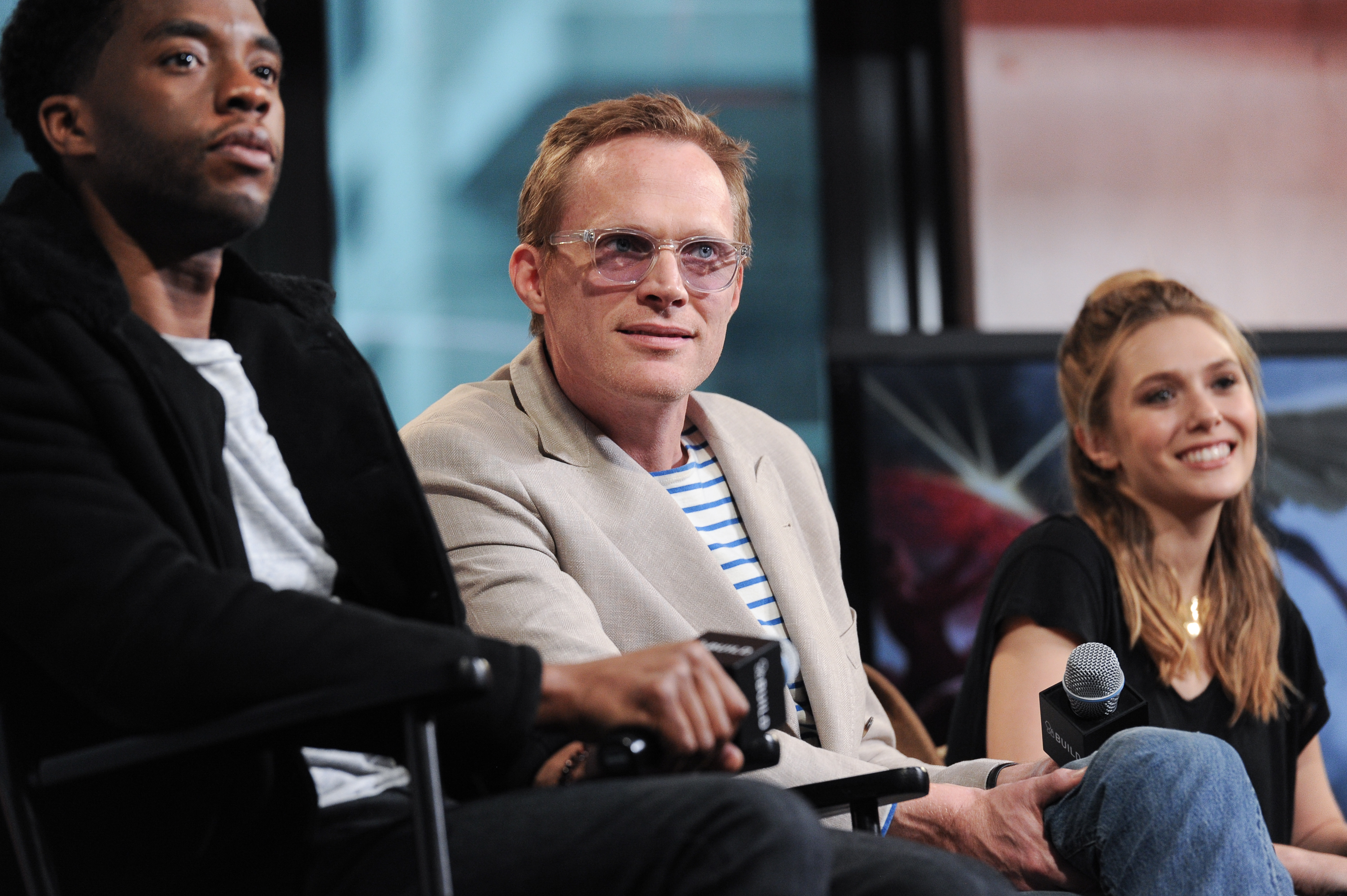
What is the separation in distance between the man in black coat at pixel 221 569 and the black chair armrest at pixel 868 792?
0.17 m

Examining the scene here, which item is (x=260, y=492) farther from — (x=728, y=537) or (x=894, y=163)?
(x=894, y=163)

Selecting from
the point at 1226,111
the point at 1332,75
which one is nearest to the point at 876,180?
the point at 1226,111

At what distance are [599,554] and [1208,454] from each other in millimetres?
1326

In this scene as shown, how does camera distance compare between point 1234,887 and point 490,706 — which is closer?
point 490,706

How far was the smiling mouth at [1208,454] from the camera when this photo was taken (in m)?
2.47

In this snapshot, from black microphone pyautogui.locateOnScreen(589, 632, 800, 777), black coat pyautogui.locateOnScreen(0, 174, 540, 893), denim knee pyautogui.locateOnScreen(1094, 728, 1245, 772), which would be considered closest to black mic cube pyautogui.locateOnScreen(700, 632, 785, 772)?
black microphone pyautogui.locateOnScreen(589, 632, 800, 777)

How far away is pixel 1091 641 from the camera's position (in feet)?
7.30

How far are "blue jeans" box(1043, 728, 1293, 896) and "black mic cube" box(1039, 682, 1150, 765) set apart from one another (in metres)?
0.07

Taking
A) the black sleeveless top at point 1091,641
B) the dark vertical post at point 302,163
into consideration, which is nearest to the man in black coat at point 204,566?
the black sleeveless top at point 1091,641

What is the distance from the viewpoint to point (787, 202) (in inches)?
156

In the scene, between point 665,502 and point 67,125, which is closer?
point 67,125

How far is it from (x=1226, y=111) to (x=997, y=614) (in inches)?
99.0

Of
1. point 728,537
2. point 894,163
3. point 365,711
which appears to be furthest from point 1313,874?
point 894,163

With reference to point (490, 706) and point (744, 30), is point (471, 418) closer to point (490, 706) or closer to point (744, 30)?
point (490, 706)
